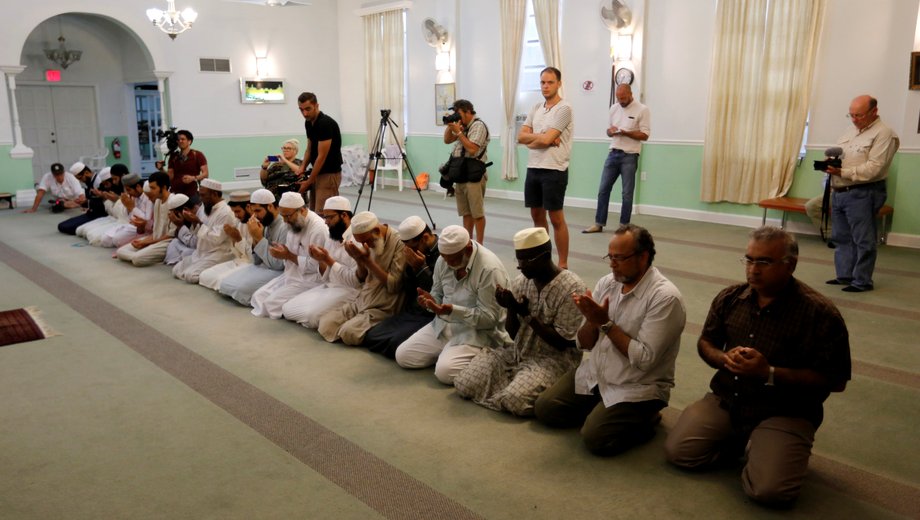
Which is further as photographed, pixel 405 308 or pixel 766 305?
pixel 405 308

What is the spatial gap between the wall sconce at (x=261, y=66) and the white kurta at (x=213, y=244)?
6.77 metres

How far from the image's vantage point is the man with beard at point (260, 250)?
16.1 ft

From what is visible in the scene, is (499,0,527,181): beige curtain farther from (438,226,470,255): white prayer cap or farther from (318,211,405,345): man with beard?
(438,226,470,255): white prayer cap

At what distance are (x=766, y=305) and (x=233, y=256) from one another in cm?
428

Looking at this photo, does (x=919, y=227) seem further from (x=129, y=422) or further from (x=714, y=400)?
(x=129, y=422)

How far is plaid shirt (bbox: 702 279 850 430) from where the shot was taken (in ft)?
7.64

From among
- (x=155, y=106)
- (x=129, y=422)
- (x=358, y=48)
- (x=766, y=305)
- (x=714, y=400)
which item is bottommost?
(x=129, y=422)

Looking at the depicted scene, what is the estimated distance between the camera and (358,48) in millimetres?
12258

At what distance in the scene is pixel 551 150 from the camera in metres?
5.22

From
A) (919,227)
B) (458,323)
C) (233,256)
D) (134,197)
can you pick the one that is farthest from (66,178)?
(919,227)

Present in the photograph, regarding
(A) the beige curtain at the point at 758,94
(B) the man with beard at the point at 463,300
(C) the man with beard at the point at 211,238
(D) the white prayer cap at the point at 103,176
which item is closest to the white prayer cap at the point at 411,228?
(B) the man with beard at the point at 463,300

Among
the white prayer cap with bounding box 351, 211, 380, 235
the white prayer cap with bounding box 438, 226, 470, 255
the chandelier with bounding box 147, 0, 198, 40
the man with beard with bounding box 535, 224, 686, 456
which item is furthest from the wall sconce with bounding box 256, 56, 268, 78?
the man with beard with bounding box 535, 224, 686, 456

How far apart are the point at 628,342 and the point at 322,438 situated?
131cm

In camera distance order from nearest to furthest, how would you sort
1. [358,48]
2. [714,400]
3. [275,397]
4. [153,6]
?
[714,400] → [275,397] → [153,6] → [358,48]
